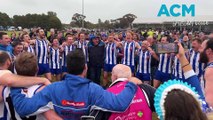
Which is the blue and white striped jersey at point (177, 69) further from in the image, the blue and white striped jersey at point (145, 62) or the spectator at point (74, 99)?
the spectator at point (74, 99)

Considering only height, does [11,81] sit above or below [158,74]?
above

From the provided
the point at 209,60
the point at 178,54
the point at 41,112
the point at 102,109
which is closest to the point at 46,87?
the point at 41,112

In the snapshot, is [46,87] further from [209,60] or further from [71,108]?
[209,60]

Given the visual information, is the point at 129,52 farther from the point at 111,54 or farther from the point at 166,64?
the point at 166,64

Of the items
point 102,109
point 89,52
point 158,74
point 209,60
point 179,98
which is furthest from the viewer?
point 89,52

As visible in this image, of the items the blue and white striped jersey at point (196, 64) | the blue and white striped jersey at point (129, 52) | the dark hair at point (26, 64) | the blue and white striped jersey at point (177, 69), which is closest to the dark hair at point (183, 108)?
the dark hair at point (26, 64)

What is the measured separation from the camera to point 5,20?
82.9m

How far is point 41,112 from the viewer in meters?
2.74

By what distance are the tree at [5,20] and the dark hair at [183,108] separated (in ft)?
279

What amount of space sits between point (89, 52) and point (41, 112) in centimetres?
801

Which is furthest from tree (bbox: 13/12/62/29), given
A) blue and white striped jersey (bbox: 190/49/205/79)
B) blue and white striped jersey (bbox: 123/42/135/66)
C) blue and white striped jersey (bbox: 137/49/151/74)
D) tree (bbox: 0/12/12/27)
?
blue and white striped jersey (bbox: 190/49/205/79)

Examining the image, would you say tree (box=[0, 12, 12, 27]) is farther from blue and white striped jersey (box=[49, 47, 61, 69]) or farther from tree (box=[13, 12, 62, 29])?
blue and white striped jersey (box=[49, 47, 61, 69])

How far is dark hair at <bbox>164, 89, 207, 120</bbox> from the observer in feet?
6.12

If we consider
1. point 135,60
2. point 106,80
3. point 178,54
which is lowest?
point 106,80
